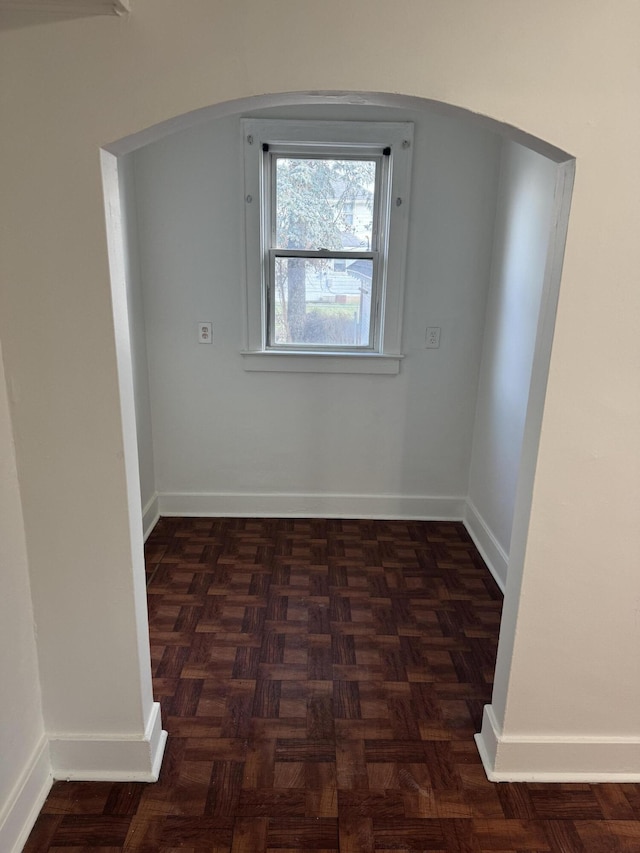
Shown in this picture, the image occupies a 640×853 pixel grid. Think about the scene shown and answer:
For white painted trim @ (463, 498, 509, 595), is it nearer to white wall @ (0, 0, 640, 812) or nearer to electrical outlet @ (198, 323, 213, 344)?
white wall @ (0, 0, 640, 812)

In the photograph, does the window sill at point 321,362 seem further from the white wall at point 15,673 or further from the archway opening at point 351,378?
the white wall at point 15,673

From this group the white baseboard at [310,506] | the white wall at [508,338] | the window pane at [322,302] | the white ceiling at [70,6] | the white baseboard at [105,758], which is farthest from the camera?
the white baseboard at [310,506]

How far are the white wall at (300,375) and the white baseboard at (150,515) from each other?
80mm

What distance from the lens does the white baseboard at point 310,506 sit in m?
3.35

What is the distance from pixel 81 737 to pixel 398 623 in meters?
1.26

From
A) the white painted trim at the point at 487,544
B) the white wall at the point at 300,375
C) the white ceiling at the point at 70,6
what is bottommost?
the white painted trim at the point at 487,544

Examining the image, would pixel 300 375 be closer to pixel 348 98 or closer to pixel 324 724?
pixel 324 724

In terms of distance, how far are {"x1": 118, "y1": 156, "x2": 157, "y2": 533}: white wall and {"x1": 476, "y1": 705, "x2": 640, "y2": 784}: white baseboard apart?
71.0 inches

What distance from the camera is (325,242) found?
303 centimetres

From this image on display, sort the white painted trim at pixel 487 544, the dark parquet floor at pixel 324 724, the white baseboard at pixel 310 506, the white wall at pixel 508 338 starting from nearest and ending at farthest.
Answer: the dark parquet floor at pixel 324 724
the white wall at pixel 508 338
the white painted trim at pixel 487 544
the white baseboard at pixel 310 506

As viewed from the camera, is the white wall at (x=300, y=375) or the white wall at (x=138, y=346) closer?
the white wall at (x=138, y=346)

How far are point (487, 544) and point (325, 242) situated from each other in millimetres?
1743

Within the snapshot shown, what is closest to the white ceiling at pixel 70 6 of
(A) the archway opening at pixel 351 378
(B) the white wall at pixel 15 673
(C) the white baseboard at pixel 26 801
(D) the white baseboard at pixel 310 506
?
(B) the white wall at pixel 15 673

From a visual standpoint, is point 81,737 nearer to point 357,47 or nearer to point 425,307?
point 357,47
